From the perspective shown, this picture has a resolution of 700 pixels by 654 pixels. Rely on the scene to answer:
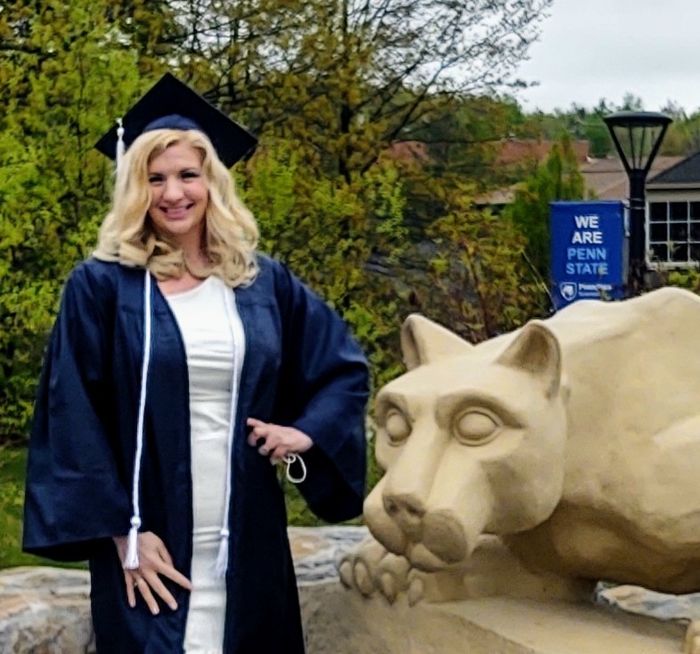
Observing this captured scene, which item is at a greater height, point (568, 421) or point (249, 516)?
point (568, 421)

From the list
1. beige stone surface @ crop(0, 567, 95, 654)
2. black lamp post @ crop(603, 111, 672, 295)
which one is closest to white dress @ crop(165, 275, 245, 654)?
beige stone surface @ crop(0, 567, 95, 654)

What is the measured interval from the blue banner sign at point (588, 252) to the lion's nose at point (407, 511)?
4.80 m

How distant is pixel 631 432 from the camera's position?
2.87 metres

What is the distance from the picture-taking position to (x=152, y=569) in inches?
115

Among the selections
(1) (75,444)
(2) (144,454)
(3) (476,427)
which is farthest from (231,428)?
(3) (476,427)

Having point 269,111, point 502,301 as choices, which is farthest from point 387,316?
point 269,111

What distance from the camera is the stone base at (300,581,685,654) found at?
2.97 metres

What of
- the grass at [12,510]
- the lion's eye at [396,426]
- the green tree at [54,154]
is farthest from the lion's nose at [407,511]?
the green tree at [54,154]

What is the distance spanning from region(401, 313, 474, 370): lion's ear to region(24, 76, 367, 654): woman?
0.82 feet

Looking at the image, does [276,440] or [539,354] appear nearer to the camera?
[539,354]

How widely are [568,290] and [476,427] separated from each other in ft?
16.1

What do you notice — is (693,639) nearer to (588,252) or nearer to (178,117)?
(178,117)

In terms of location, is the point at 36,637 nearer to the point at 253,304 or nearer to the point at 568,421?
the point at 253,304

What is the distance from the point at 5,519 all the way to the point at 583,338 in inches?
185
